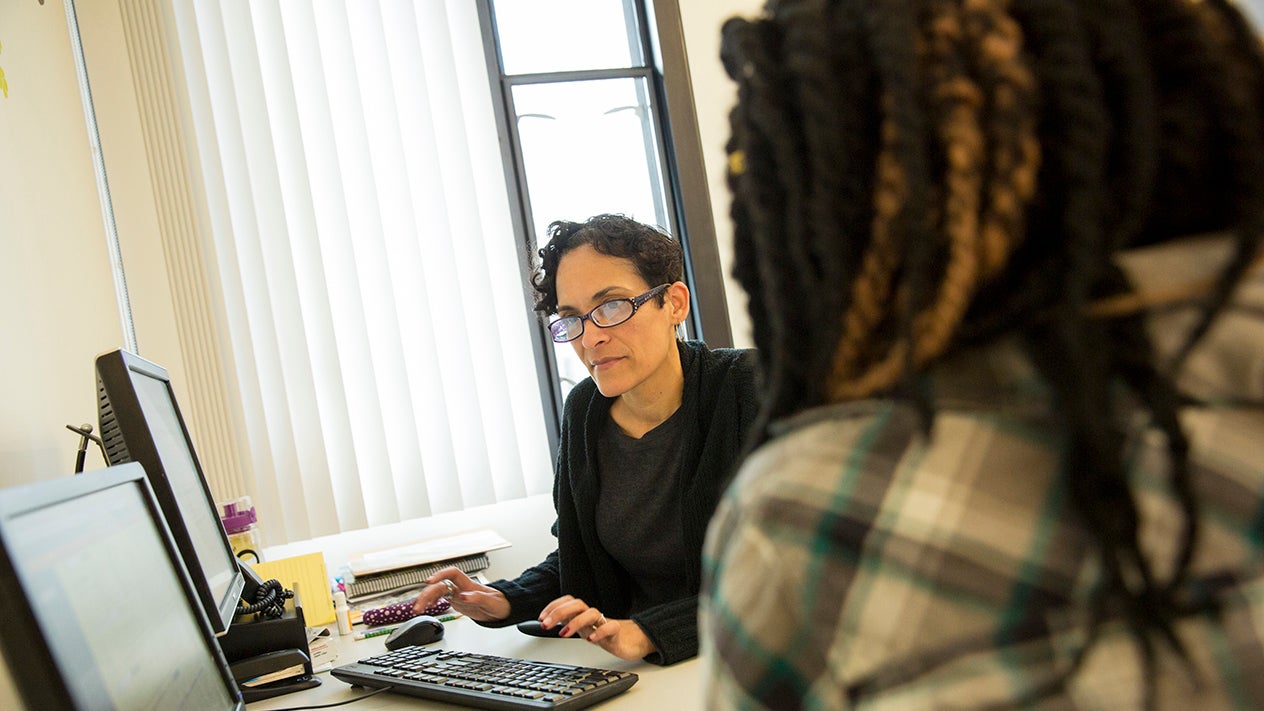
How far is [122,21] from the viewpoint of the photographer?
2.77 meters

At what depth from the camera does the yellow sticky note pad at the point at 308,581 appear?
1.98 m

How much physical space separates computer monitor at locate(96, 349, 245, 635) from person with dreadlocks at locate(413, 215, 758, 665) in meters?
0.52

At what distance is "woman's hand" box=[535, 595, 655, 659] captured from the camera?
52.6 inches

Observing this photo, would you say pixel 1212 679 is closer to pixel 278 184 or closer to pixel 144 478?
pixel 144 478

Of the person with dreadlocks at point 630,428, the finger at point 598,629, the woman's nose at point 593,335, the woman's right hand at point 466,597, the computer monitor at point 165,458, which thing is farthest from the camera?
the woman's nose at point 593,335

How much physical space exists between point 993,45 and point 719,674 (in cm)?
36

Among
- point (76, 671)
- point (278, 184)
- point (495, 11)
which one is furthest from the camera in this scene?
point (495, 11)

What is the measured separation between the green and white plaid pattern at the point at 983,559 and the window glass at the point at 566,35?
2804mm

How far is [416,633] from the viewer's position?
63.7 inches

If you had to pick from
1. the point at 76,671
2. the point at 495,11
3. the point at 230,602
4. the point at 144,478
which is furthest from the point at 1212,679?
the point at 495,11

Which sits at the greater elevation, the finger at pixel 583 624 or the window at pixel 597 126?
the window at pixel 597 126

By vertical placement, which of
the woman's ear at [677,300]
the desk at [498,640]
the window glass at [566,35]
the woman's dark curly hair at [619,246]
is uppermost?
the window glass at [566,35]

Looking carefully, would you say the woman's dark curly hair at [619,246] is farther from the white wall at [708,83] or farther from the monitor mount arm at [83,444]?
the white wall at [708,83]

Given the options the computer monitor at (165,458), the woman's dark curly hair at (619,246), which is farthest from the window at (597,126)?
the computer monitor at (165,458)
